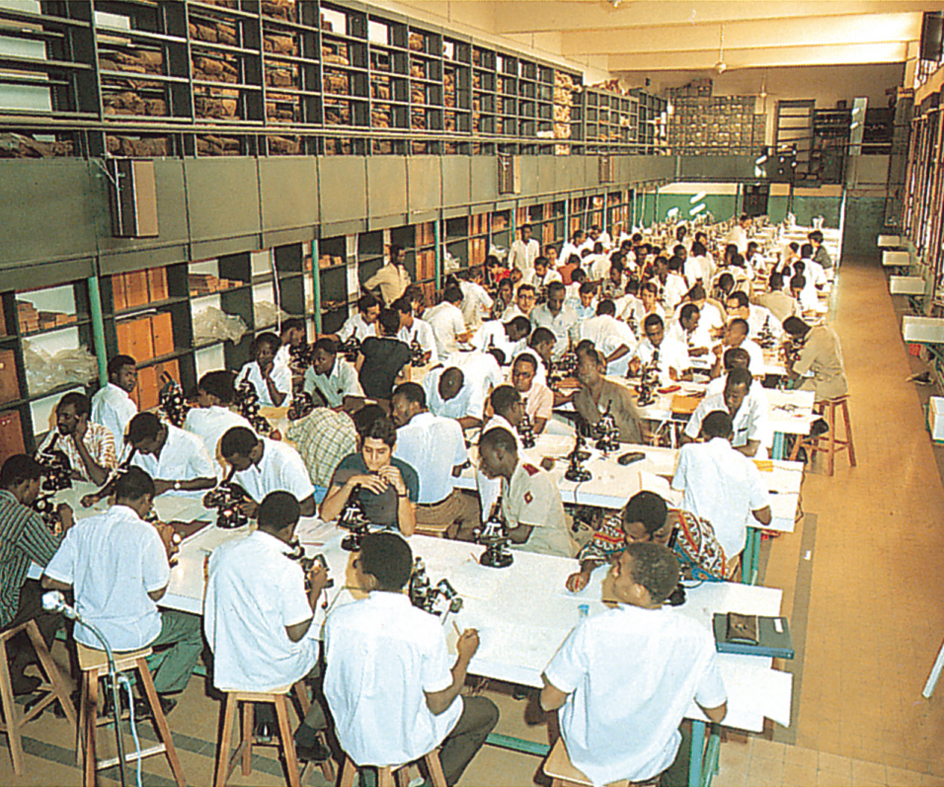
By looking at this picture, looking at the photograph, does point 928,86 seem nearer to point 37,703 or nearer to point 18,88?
point 18,88

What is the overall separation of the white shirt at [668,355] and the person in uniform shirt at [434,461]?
9.37ft

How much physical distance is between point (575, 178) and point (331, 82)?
27.4ft

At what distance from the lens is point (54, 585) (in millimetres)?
3652

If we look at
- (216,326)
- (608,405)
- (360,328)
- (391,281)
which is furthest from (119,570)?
(391,281)

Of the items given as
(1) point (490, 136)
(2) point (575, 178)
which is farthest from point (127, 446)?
(2) point (575, 178)

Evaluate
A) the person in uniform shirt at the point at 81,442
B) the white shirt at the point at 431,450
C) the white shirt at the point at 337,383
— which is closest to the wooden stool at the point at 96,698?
the person in uniform shirt at the point at 81,442

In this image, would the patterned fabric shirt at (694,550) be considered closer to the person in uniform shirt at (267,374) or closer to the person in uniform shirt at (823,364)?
the person in uniform shirt at (267,374)

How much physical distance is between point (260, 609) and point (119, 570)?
73cm

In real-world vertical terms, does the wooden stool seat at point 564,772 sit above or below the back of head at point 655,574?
below

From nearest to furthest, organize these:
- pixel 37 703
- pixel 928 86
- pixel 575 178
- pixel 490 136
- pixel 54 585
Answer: pixel 54 585 → pixel 37 703 → pixel 490 136 → pixel 928 86 → pixel 575 178

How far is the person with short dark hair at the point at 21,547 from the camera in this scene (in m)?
3.92

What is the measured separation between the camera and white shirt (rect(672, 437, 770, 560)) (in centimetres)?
436

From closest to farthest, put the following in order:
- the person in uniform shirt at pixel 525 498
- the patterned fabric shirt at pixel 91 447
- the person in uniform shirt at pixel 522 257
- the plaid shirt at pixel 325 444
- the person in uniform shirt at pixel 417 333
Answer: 1. the person in uniform shirt at pixel 525 498
2. the plaid shirt at pixel 325 444
3. the patterned fabric shirt at pixel 91 447
4. the person in uniform shirt at pixel 417 333
5. the person in uniform shirt at pixel 522 257

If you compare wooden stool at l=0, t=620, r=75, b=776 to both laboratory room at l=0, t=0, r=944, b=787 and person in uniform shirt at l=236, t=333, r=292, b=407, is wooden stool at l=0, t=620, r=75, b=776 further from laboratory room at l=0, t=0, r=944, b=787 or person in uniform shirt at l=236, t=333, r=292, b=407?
person in uniform shirt at l=236, t=333, r=292, b=407
